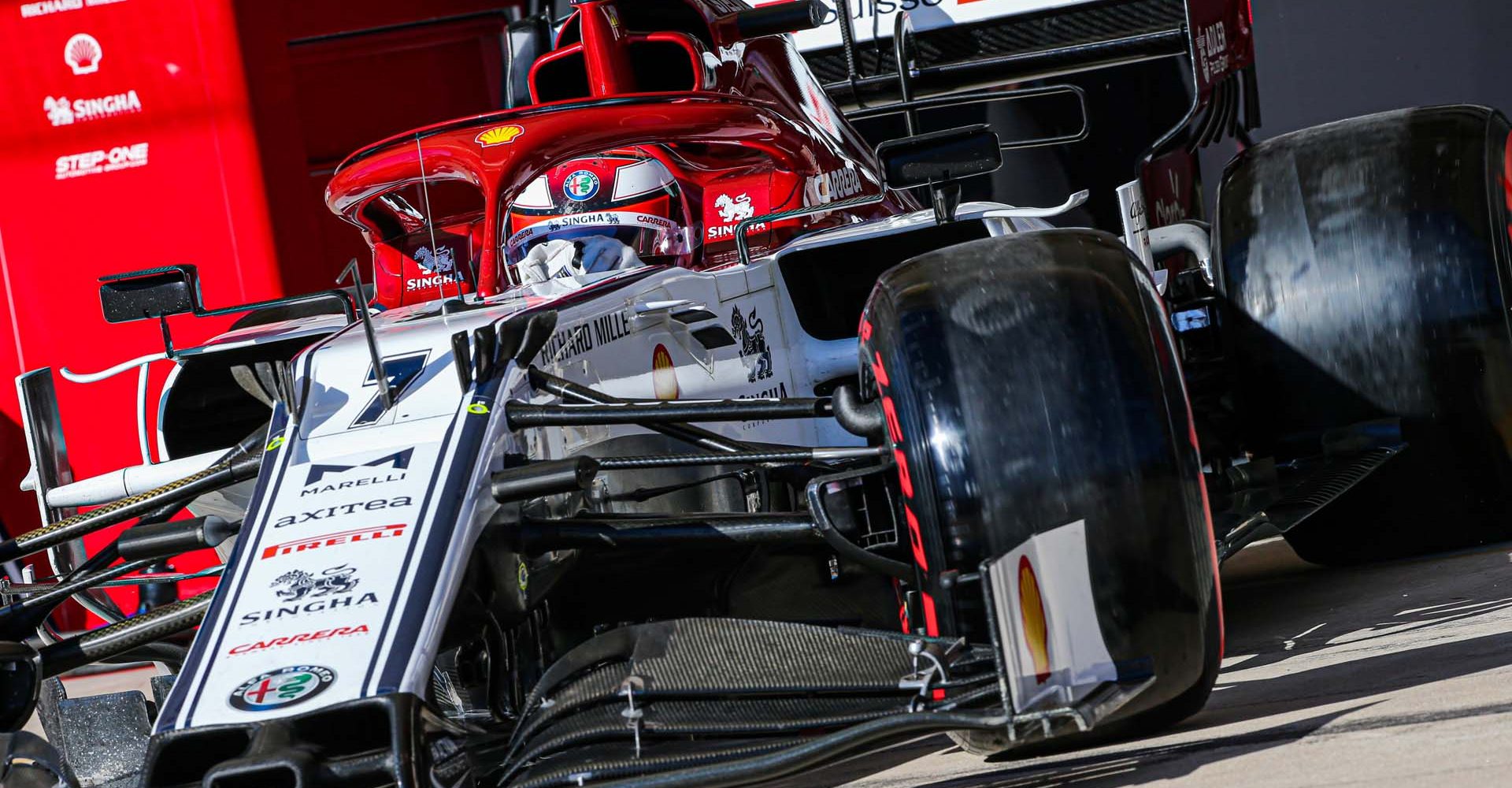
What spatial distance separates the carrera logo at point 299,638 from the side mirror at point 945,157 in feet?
4.84

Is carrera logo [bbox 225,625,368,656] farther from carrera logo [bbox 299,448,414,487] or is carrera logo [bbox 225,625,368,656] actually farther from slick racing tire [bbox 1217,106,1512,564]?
slick racing tire [bbox 1217,106,1512,564]

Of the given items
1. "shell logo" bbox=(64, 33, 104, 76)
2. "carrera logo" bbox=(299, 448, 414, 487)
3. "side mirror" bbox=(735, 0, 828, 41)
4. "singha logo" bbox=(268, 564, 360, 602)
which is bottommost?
"singha logo" bbox=(268, 564, 360, 602)

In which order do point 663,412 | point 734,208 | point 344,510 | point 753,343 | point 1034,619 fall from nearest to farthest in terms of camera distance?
1. point 1034,619
2. point 344,510
3. point 663,412
4. point 753,343
5. point 734,208

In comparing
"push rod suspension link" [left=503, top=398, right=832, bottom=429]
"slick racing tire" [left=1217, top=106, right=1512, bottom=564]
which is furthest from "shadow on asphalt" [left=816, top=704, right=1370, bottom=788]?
"slick racing tire" [left=1217, top=106, right=1512, bottom=564]

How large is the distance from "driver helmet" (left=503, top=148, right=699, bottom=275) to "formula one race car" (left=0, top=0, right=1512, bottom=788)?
1 cm

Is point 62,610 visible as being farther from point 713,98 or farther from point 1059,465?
point 1059,465

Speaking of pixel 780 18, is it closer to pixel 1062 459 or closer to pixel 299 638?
pixel 1062 459

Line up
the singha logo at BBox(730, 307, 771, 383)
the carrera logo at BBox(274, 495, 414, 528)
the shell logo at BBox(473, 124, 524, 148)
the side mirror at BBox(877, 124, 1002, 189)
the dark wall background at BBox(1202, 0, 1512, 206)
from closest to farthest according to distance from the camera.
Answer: the carrera logo at BBox(274, 495, 414, 528) → the side mirror at BBox(877, 124, 1002, 189) → the singha logo at BBox(730, 307, 771, 383) → the shell logo at BBox(473, 124, 524, 148) → the dark wall background at BBox(1202, 0, 1512, 206)

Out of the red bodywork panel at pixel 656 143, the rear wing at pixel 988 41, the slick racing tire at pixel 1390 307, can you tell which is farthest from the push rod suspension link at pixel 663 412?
the rear wing at pixel 988 41

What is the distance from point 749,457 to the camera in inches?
116

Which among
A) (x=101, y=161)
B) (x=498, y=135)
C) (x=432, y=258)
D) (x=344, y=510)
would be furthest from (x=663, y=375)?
(x=101, y=161)

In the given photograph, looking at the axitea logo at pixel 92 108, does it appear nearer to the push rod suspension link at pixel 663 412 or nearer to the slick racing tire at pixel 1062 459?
the push rod suspension link at pixel 663 412

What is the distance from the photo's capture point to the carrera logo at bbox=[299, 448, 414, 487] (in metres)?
2.84

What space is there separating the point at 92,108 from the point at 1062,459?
6498 mm
